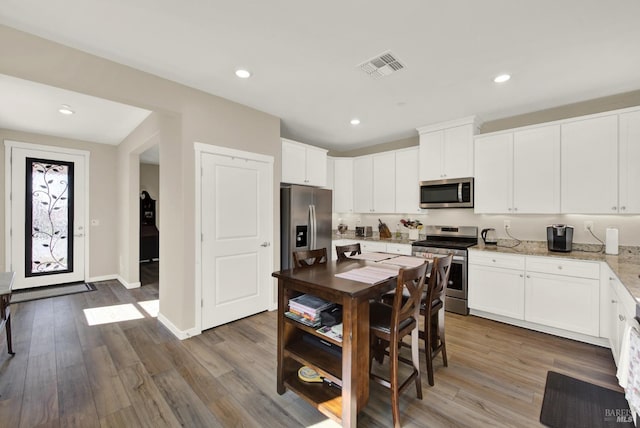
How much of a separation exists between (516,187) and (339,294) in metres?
3.13

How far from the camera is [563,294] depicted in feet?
9.49

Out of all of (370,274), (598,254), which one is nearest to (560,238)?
(598,254)

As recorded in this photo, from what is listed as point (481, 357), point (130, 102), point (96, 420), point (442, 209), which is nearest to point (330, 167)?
point (442, 209)

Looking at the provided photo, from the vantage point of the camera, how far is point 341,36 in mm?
2092

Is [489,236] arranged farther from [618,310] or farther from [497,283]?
[618,310]

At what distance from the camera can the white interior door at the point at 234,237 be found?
10.2 feet

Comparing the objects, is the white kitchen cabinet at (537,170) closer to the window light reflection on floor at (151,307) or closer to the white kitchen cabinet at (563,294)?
the white kitchen cabinet at (563,294)

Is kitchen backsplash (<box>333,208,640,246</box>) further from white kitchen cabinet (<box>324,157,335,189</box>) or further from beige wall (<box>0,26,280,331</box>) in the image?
beige wall (<box>0,26,280,331</box>)

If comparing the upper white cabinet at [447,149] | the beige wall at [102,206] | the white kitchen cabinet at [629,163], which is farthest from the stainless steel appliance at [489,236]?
the beige wall at [102,206]

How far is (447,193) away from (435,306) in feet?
7.13

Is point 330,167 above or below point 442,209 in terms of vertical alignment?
above

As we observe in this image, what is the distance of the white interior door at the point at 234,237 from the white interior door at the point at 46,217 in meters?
3.66

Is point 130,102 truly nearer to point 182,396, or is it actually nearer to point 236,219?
point 236,219

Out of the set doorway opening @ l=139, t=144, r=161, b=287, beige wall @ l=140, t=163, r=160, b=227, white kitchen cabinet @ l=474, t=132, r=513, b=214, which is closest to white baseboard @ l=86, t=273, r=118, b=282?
doorway opening @ l=139, t=144, r=161, b=287
